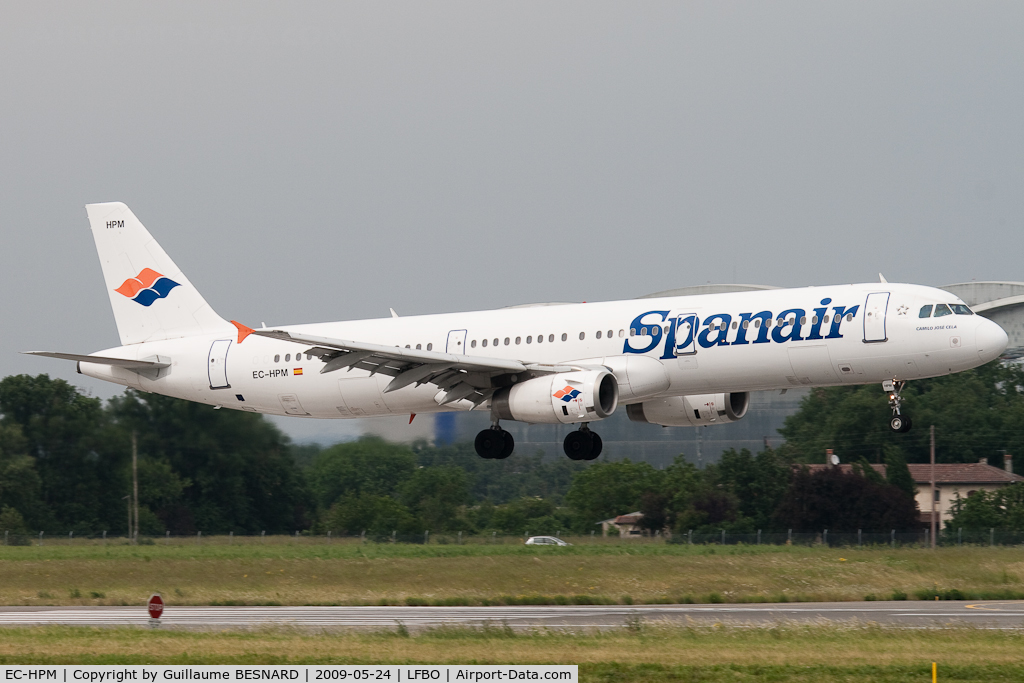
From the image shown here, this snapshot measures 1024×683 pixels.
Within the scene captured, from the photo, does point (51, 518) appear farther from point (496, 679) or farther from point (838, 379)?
point (496, 679)

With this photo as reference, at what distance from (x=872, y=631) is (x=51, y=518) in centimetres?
5085

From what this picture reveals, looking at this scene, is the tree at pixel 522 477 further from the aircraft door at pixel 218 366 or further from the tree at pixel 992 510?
the aircraft door at pixel 218 366

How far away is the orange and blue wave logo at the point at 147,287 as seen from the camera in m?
44.2

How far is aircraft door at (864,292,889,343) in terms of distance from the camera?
3366 centimetres

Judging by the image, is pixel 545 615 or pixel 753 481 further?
pixel 753 481

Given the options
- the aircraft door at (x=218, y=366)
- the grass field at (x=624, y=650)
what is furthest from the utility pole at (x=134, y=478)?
the grass field at (x=624, y=650)

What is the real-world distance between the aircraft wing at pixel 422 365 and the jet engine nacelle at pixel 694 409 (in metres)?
4.98

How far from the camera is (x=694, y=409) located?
39719 mm

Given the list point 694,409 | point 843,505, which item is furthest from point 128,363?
point 843,505

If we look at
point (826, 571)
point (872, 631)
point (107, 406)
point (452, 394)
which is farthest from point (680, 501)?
point (872, 631)

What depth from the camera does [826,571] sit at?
46250 mm

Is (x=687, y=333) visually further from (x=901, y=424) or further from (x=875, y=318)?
(x=901, y=424)

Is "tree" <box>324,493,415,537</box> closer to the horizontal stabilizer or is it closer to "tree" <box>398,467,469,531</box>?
"tree" <box>398,467,469,531</box>
